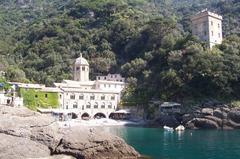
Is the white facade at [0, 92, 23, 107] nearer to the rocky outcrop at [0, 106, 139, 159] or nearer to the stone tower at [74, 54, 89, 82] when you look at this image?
the stone tower at [74, 54, 89, 82]

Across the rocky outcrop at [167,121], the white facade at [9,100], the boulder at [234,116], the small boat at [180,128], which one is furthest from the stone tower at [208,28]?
the white facade at [9,100]

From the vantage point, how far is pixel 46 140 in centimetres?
2789

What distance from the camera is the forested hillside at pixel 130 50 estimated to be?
3177 inches

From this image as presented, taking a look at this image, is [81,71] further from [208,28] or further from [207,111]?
[207,111]

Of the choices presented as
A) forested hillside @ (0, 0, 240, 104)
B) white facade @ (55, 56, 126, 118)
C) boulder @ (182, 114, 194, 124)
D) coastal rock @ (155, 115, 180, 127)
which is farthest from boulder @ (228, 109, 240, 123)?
white facade @ (55, 56, 126, 118)

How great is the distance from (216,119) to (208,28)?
3169cm

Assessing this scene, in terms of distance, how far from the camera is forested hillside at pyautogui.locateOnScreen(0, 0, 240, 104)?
80688 millimetres

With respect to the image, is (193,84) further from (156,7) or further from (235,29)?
(156,7)

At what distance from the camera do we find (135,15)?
5404 inches

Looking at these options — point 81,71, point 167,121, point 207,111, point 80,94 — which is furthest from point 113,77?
point 207,111

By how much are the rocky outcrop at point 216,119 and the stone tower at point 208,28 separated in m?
24.8

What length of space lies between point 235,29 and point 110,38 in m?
41.4

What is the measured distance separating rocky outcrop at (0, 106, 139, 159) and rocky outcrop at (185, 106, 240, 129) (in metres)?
44.8

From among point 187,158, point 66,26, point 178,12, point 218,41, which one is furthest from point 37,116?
point 178,12
